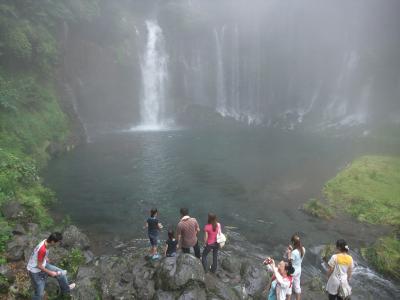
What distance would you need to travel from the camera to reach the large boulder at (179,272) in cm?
1068

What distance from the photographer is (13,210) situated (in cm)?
1611

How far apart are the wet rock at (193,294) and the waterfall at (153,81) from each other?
43.9 metres

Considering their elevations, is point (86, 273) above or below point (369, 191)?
below

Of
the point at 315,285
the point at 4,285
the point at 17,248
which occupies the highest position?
the point at 17,248

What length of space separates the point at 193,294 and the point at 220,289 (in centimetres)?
112

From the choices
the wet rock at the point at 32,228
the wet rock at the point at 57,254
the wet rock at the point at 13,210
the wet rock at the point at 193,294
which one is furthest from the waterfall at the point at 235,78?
the wet rock at the point at 193,294

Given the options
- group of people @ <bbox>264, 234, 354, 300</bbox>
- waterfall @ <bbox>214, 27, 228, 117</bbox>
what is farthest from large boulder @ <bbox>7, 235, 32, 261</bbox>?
waterfall @ <bbox>214, 27, 228, 117</bbox>

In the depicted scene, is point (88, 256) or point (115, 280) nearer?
point (115, 280)

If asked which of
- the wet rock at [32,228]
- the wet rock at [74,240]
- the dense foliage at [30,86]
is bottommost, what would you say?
the wet rock at [74,240]

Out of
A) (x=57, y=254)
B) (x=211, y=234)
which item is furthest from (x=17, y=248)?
(x=211, y=234)

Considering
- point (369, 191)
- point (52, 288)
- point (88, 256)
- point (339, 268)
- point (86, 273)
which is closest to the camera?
point (339, 268)

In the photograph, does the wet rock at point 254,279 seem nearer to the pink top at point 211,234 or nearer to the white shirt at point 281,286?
the pink top at point 211,234

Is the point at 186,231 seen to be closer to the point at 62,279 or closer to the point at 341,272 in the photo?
the point at 62,279

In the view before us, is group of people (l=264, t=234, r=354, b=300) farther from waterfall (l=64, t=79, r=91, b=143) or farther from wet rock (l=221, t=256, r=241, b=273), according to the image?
waterfall (l=64, t=79, r=91, b=143)
